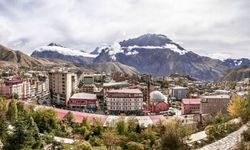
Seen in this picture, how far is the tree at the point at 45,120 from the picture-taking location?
3089 centimetres

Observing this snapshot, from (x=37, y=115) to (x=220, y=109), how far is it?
21.4 metres

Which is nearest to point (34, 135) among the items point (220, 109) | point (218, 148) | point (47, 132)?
point (47, 132)

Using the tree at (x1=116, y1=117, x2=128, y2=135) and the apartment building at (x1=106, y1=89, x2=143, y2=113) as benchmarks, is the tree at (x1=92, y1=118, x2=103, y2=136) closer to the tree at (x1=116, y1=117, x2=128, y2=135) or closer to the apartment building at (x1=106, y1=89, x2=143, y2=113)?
the tree at (x1=116, y1=117, x2=128, y2=135)

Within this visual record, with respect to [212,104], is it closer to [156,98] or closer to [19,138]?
[156,98]

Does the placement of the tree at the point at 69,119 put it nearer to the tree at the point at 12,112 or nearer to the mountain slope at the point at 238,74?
the tree at the point at 12,112

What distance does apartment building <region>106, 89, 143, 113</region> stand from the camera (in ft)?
161

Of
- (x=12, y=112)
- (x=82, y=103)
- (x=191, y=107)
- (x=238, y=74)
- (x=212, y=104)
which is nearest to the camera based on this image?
(x=12, y=112)

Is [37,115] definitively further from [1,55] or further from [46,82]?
[1,55]

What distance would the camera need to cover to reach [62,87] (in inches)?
2126

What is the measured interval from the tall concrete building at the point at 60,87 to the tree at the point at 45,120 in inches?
826

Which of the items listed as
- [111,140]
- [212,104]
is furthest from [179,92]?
[111,140]

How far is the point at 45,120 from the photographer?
3111cm

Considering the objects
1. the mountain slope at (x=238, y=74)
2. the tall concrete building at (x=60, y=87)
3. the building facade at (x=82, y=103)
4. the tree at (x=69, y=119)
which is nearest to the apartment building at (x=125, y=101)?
the building facade at (x=82, y=103)

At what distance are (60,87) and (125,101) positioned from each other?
1056 cm
